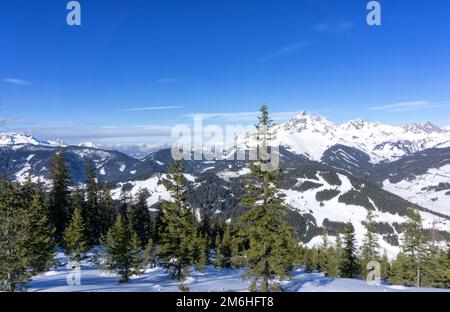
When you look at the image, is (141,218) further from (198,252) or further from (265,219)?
(265,219)

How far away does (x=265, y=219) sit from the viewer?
22500mm

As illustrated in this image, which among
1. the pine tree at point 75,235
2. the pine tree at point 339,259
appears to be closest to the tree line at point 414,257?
the pine tree at point 339,259

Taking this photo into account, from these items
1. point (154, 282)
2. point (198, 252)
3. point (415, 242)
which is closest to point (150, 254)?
point (198, 252)

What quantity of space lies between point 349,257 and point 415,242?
15886 millimetres

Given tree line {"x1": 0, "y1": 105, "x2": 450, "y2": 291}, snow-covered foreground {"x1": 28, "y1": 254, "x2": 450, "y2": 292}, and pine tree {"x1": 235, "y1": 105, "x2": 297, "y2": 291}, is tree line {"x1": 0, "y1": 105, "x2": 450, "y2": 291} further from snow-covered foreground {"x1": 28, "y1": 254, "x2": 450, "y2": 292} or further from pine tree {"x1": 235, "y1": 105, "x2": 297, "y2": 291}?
snow-covered foreground {"x1": 28, "y1": 254, "x2": 450, "y2": 292}

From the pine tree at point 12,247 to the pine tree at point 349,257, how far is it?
137ft

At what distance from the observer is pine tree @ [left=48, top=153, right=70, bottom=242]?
4981cm

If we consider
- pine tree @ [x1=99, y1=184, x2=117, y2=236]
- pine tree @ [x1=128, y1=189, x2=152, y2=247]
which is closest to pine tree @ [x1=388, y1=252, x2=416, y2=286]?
pine tree @ [x1=128, y1=189, x2=152, y2=247]

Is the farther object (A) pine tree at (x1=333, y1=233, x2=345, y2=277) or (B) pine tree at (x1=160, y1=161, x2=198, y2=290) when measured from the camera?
(A) pine tree at (x1=333, y1=233, x2=345, y2=277)

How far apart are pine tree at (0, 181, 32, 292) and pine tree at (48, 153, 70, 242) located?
2657 centimetres
